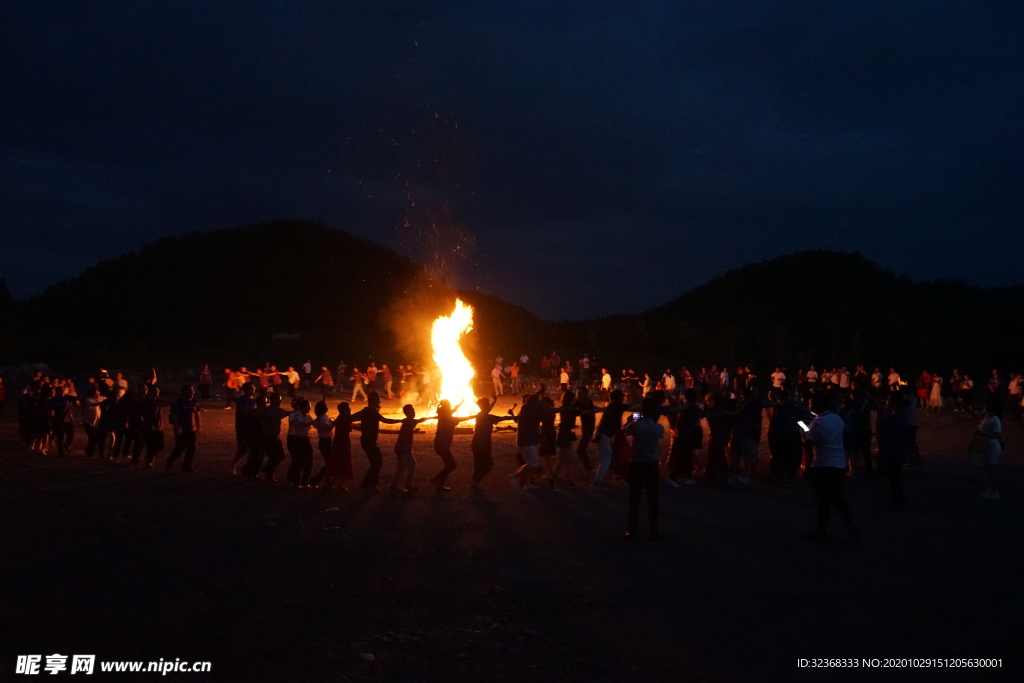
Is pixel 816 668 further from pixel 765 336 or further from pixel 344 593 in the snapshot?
pixel 765 336

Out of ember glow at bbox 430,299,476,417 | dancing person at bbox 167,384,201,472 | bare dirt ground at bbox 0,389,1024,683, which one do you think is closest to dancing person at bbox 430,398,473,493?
bare dirt ground at bbox 0,389,1024,683

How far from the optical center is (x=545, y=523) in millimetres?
9633

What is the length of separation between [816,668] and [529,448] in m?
7.09

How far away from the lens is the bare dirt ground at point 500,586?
5453mm

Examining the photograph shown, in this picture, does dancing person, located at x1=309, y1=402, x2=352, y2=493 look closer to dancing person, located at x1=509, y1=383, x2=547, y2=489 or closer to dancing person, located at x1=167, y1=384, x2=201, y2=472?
dancing person, located at x1=509, y1=383, x2=547, y2=489

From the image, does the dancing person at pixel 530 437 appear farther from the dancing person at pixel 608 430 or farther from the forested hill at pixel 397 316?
the forested hill at pixel 397 316

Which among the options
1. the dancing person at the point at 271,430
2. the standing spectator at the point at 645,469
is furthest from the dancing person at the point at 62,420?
the standing spectator at the point at 645,469

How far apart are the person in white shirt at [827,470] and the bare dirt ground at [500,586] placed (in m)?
0.30

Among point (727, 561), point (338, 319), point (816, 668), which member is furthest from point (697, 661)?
point (338, 319)

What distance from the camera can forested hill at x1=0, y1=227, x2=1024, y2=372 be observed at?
55.0m

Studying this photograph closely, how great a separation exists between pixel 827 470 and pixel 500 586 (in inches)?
155

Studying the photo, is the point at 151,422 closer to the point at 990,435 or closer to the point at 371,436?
the point at 371,436

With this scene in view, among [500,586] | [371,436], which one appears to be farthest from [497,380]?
[500,586]

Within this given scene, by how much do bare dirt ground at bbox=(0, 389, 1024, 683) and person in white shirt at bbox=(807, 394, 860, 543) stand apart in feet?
1.00
